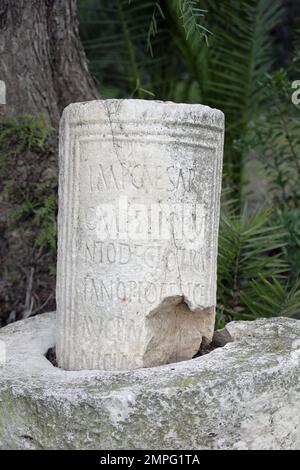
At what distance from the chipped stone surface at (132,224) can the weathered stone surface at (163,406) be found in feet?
0.68

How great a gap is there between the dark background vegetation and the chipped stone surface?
2.18 feet

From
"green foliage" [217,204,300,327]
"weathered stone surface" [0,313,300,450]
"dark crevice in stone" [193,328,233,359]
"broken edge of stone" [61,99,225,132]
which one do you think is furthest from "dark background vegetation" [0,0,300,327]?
"weathered stone surface" [0,313,300,450]

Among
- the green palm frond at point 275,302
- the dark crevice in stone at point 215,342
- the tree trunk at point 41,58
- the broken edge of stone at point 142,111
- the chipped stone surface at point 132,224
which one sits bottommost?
the dark crevice in stone at point 215,342

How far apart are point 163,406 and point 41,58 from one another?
8.31 ft

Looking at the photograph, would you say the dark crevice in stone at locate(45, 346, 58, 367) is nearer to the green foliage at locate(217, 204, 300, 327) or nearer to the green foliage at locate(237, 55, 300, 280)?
the green foliage at locate(217, 204, 300, 327)

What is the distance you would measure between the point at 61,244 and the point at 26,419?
0.75m

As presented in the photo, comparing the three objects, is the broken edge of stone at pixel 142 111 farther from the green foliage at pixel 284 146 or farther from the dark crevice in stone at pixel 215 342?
the green foliage at pixel 284 146

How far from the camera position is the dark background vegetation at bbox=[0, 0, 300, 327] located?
13.7 feet

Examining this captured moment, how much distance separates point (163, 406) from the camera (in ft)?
7.97

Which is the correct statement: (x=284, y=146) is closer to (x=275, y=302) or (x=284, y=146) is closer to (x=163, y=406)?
(x=275, y=302)

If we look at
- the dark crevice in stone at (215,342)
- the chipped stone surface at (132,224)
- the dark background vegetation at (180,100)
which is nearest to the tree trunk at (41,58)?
the dark background vegetation at (180,100)

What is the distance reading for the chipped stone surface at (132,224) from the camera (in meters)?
2.80

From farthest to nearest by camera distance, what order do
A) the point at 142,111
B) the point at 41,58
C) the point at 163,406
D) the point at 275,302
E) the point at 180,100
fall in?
the point at 180,100, the point at 41,58, the point at 275,302, the point at 142,111, the point at 163,406

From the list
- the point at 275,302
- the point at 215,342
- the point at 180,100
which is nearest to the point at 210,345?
the point at 215,342
